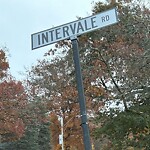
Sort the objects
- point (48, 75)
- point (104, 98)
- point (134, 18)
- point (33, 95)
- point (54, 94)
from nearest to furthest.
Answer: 1. point (134, 18)
2. point (104, 98)
3. point (48, 75)
4. point (54, 94)
5. point (33, 95)

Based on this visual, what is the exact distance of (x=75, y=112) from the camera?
86.4ft

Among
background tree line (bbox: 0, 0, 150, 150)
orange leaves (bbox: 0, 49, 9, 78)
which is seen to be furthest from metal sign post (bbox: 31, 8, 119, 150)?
orange leaves (bbox: 0, 49, 9, 78)

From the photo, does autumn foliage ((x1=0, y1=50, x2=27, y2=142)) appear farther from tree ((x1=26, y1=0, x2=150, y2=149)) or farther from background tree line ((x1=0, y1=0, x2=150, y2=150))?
tree ((x1=26, y1=0, x2=150, y2=149))

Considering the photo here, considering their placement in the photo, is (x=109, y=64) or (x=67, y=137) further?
(x=67, y=137)

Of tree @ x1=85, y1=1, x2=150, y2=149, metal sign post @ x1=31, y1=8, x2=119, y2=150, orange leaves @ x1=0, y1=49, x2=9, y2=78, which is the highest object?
orange leaves @ x1=0, y1=49, x2=9, y2=78

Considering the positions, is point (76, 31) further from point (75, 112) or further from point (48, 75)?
point (75, 112)

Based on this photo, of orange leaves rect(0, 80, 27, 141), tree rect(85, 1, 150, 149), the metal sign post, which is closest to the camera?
the metal sign post

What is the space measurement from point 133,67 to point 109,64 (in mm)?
2420

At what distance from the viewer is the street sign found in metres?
3.02

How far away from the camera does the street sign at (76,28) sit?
3.02m

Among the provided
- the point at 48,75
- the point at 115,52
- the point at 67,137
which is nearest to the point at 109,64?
the point at 115,52

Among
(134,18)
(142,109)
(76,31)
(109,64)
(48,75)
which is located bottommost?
(76,31)

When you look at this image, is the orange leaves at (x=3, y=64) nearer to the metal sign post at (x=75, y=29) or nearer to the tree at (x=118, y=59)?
the tree at (x=118, y=59)

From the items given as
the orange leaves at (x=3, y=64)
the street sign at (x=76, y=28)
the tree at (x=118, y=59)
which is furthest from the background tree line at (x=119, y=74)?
the street sign at (x=76, y=28)
